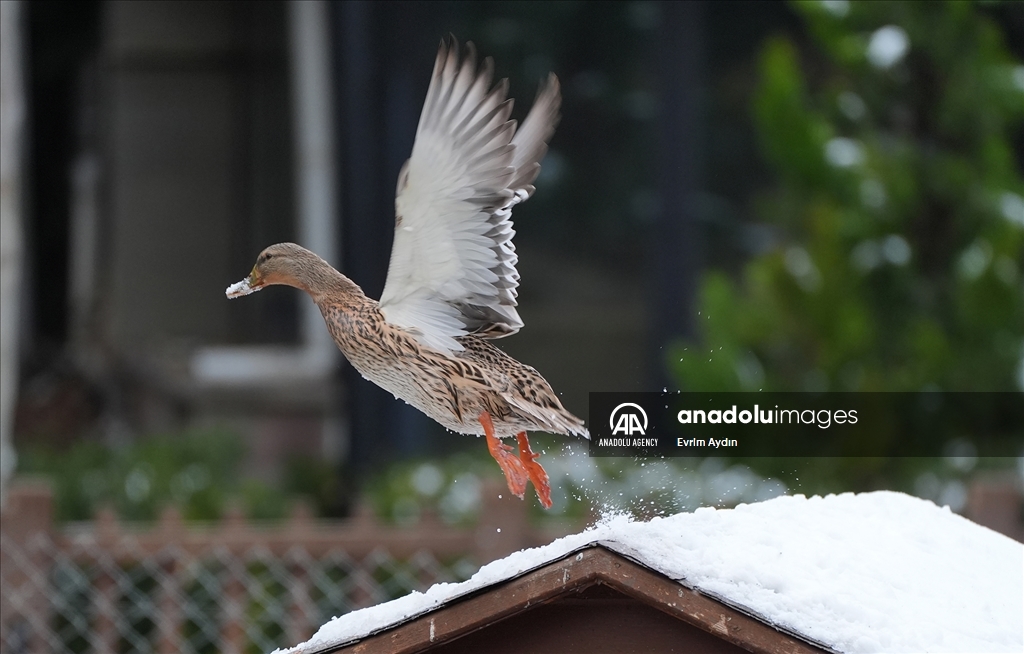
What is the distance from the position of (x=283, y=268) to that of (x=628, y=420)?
31 centimetres

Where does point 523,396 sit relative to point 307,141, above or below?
below

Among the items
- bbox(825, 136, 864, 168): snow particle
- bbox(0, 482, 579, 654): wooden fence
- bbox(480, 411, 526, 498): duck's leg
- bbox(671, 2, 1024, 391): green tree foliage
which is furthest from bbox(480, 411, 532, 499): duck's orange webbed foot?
bbox(825, 136, 864, 168): snow particle

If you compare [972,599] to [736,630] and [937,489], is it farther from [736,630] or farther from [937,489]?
[937,489]

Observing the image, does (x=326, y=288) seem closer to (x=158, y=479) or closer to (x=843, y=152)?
(x=843, y=152)

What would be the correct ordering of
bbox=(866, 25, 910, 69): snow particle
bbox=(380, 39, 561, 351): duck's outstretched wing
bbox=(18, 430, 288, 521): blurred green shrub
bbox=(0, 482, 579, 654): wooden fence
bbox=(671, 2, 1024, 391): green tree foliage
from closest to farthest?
bbox=(380, 39, 561, 351): duck's outstretched wing < bbox=(0, 482, 579, 654): wooden fence < bbox=(671, 2, 1024, 391): green tree foliage < bbox=(866, 25, 910, 69): snow particle < bbox=(18, 430, 288, 521): blurred green shrub

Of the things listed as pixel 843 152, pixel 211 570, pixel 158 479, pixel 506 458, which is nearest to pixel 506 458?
pixel 506 458

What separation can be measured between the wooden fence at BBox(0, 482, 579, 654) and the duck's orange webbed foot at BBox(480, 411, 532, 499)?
4.83 feet

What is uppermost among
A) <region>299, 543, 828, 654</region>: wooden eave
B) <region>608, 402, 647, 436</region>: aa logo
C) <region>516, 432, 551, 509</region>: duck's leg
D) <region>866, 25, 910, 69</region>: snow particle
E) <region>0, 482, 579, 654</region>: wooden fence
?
<region>866, 25, 910, 69</region>: snow particle

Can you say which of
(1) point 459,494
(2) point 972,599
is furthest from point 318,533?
(2) point 972,599

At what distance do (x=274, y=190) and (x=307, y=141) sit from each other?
28 centimetres

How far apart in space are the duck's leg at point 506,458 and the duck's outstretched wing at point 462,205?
0.07 meters

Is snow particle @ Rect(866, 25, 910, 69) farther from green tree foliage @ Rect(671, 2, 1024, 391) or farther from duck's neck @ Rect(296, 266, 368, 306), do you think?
duck's neck @ Rect(296, 266, 368, 306)

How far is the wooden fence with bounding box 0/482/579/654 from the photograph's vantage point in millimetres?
2438

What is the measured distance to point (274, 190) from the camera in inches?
92.8
